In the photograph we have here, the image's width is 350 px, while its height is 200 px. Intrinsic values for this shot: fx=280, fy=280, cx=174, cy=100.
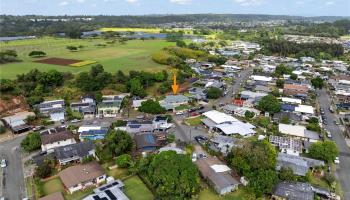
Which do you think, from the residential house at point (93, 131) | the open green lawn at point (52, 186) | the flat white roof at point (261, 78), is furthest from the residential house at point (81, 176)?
the flat white roof at point (261, 78)

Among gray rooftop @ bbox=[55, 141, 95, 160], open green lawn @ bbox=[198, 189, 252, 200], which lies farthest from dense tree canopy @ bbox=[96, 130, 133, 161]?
open green lawn @ bbox=[198, 189, 252, 200]

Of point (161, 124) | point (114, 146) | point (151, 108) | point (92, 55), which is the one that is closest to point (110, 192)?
point (114, 146)

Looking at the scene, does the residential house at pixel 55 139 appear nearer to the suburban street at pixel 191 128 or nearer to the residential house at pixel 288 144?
the suburban street at pixel 191 128

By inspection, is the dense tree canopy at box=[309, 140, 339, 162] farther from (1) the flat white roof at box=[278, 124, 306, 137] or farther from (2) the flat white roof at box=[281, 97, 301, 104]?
(2) the flat white roof at box=[281, 97, 301, 104]

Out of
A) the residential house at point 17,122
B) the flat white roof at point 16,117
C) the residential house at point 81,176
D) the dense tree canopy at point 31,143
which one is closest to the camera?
the residential house at point 81,176

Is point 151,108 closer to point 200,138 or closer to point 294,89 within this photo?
point 200,138

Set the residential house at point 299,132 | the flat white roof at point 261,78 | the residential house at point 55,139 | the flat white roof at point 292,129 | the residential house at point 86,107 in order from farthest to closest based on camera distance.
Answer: the flat white roof at point 261,78 → the residential house at point 86,107 → the flat white roof at point 292,129 → the residential house at point 299,132 → the residential house at point 55,139

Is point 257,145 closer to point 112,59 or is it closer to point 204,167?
point 204,167
